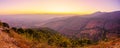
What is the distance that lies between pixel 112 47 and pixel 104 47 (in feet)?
3.40

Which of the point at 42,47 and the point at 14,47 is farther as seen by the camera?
the point at 42,47

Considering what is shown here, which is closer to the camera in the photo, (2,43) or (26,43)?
(2,43)

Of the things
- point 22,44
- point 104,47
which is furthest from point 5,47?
point 104,47

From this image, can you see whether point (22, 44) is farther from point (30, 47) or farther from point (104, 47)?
point (104, 47)

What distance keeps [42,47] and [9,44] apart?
4372mm

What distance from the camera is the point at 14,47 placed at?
23.0m

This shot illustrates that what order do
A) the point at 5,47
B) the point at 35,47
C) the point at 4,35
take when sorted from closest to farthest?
the point at 5,47 < the point at 35,47 < the point at 4,35

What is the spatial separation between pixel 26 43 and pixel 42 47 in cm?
236

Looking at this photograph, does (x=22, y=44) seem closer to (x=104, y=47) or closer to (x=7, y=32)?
(x=7, y=32)

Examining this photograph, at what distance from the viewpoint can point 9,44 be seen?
76.6 ft

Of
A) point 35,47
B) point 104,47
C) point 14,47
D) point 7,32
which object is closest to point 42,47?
point 35,47

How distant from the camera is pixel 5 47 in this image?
22062mm

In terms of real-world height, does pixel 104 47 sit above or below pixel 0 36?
below

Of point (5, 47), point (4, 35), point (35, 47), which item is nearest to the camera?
point (5, 47)
